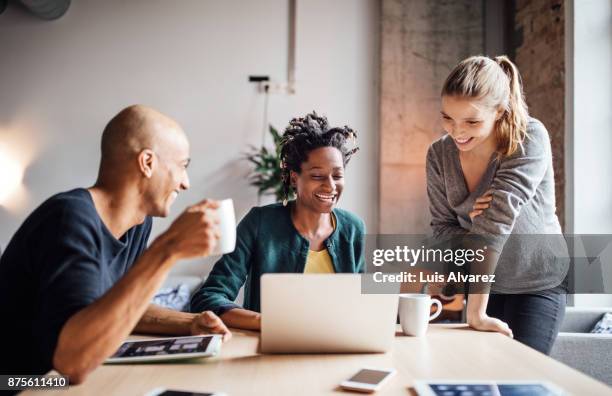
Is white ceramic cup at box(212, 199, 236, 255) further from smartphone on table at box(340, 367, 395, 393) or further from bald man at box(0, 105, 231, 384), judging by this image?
smartphone on table at box(340, 367, 395, 393)

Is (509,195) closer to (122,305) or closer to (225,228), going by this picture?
(225,228)

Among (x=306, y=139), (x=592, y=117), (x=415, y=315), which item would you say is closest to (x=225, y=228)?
(x=415, y=315)

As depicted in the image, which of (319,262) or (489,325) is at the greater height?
(319,262)

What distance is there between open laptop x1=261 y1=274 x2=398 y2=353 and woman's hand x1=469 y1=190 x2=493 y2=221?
0.61 metres

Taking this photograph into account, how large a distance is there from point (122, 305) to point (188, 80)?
3712 millimetres

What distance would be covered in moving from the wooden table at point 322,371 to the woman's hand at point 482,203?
46cm

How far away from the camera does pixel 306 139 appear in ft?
7.00

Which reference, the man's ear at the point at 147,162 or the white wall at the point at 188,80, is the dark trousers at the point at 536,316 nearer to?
the man's ear at the point at 147,162

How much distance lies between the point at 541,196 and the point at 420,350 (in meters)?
0.76

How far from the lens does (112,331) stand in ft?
3.45

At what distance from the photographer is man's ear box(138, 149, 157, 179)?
1359 millimetres

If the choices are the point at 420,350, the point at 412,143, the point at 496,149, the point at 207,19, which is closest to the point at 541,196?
the point at 496,149

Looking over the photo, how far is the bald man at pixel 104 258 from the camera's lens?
1056 mm

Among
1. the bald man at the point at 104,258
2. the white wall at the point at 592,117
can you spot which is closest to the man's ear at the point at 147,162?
the bald man at the point at 104,258
